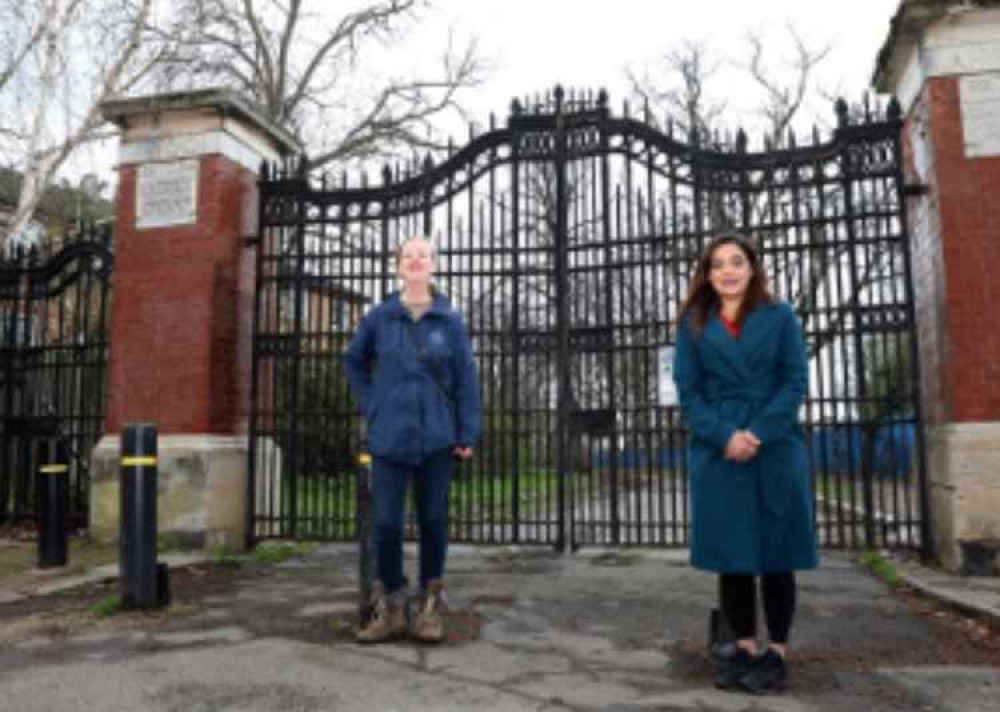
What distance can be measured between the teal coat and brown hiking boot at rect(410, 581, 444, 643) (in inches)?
54.0

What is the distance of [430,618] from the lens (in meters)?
3.87

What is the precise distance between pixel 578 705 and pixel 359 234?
17.6ft

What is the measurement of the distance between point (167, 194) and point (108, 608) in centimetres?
412

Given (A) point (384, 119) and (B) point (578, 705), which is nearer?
(B) point (578, 705)

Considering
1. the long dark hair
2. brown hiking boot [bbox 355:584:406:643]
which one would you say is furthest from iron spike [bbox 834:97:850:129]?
brown hiking boot [bbox 355:584:406:643]

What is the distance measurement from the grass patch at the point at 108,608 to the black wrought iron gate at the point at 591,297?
7.78ft

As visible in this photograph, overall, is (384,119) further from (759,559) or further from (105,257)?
→ (759,559)

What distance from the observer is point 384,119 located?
22.4 m

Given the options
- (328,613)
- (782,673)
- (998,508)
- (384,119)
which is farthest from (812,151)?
(384,119)

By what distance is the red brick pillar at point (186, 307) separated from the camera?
6.95m

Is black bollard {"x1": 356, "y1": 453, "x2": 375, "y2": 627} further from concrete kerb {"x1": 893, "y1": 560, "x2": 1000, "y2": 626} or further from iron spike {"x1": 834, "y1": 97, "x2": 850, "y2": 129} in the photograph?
iron spike {"x1": 834, "y1": 97, "x2": 850, "y2": 129}

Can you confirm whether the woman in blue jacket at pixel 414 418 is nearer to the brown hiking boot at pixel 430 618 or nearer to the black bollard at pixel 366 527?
the brown hiking boot at pixel 430 618

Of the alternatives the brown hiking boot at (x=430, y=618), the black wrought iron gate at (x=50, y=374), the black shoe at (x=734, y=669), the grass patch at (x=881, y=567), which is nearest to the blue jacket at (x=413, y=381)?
the brown hiking boot at (x=430, y=618)

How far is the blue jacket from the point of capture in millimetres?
3779
